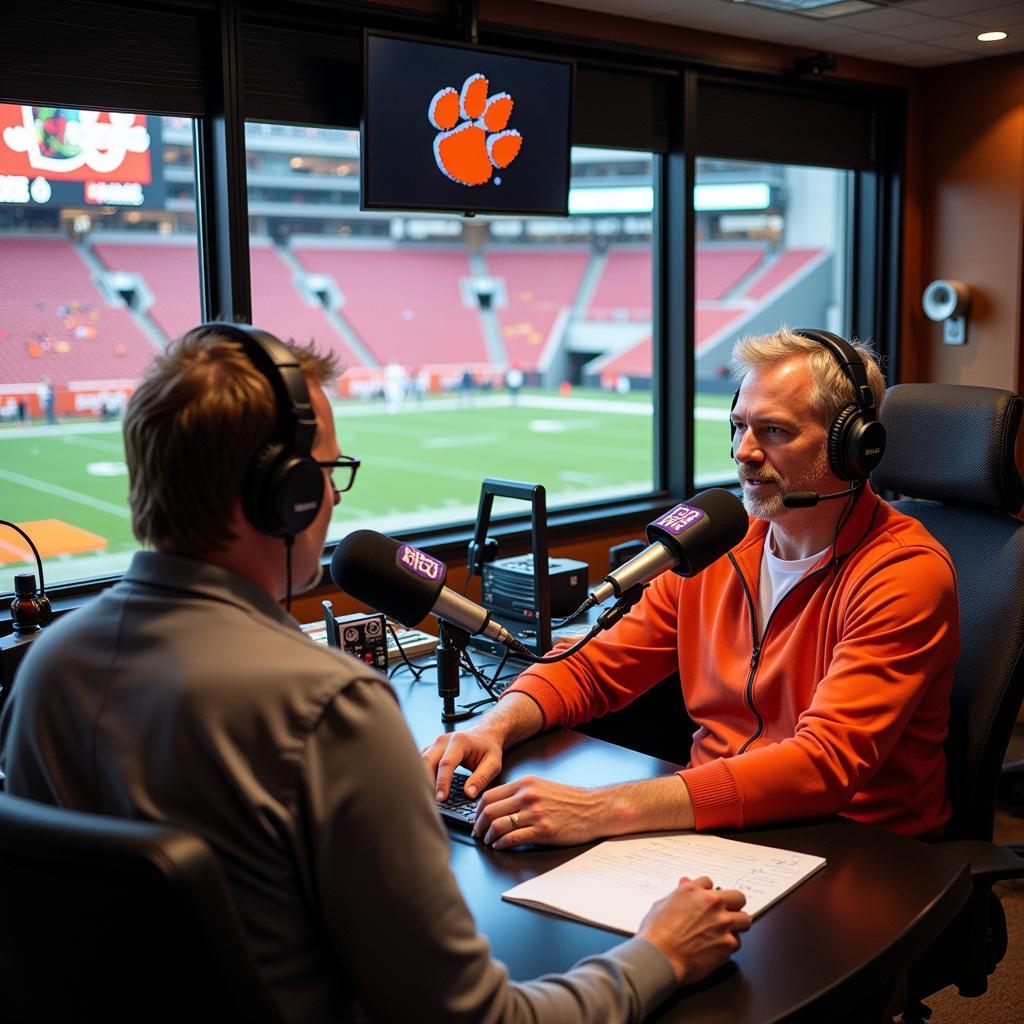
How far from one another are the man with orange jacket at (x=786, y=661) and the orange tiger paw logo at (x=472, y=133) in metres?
1.69

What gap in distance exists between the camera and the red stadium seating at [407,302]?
1825 cm

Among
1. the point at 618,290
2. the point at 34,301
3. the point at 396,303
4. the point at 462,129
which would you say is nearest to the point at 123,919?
the point at 462,129

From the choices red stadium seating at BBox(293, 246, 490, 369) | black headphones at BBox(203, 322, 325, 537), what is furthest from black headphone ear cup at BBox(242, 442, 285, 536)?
red stadium seating at BBox(293, 246, 490, 369)

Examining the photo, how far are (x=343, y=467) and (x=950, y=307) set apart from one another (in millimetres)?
4288

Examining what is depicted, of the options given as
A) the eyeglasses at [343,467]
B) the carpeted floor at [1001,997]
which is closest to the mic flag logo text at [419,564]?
the eyeglasses at [343,467]

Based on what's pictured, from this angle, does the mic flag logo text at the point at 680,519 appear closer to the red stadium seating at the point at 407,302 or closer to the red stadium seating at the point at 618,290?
the red stadium seating at the point at 407,302

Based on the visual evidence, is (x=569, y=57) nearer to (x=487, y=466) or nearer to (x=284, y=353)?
(x=284, y=353)

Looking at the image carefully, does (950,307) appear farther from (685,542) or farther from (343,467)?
(343,467)

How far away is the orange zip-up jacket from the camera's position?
4.89 ft

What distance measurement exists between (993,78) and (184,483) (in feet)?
15.5

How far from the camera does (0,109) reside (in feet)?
9.27

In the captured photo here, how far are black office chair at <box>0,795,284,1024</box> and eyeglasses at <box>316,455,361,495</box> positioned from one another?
38cm

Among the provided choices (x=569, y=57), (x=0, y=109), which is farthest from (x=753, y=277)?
(x=0, y=109)

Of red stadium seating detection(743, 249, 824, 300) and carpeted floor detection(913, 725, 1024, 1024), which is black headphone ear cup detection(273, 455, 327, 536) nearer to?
carpeted floor detection(913, 725, 1024, 1024)
